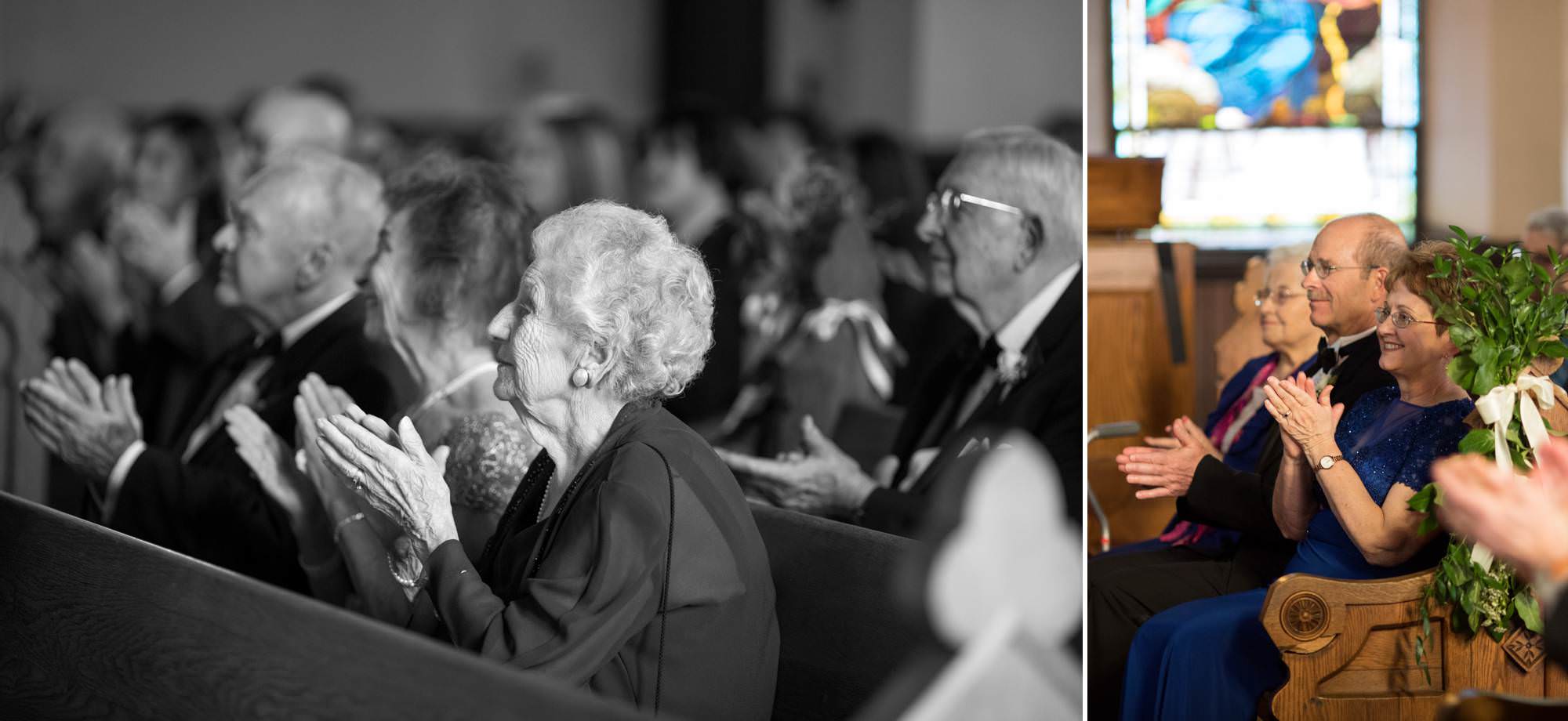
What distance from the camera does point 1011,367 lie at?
2.92 m

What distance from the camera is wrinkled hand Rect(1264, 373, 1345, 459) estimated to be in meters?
2.31

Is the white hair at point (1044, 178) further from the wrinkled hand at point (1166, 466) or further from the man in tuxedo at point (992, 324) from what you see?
the wrinkled hand at point (1166, 466)

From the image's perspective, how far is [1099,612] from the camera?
2963 mm

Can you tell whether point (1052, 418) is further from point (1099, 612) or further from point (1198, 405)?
point (1198, 405)

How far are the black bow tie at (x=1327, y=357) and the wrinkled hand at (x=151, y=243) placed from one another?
187 inches

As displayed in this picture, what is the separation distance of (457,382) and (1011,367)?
113cm

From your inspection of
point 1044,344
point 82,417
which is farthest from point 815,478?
point 82,417

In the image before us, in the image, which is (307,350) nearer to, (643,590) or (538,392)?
(538,392)

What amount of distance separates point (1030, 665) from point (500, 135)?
808 centimetres

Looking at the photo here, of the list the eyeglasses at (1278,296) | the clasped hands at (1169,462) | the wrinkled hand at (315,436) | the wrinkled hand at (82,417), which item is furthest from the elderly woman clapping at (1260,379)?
the wrinkled hand at (82,417)

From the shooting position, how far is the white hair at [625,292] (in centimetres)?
212

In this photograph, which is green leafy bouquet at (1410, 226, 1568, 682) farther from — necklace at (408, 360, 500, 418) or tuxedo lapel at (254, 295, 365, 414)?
tuxedo lapel at (254, 295, 365, 414)

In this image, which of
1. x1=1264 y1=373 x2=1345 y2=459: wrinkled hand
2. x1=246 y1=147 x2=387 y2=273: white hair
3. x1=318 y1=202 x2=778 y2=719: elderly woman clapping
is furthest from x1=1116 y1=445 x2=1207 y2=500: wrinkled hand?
x1=246 y1=147 x2=387 y2=273: white hair

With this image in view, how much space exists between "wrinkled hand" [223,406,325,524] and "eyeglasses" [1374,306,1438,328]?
2078mm
